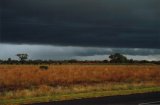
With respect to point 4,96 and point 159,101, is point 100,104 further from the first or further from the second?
point 4,96

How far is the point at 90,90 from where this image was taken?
31875 millimetres

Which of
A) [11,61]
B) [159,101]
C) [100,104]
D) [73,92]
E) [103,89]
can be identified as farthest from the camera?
[11,61]

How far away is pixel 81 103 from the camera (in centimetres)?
2273

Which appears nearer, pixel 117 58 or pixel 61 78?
pixel 61 78

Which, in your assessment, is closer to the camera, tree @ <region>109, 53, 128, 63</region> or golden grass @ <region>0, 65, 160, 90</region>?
golden grass @ <region>0, 65, 160, 90</region>

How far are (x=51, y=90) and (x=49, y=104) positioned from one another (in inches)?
326

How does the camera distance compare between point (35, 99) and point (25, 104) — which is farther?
point (35, 99)

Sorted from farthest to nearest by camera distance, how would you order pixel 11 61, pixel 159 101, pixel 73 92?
1. pixel 11 61
2. pixel 73 92
3. pixel 159 101

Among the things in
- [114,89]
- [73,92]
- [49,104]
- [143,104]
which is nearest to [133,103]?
[143,104]

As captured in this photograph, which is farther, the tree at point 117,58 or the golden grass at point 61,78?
the tree at point 117,58

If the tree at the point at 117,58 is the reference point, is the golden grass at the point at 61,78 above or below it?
below

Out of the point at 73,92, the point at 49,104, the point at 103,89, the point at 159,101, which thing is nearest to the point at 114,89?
the point at 103,89

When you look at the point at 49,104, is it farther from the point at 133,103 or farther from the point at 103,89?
the point at 103,89

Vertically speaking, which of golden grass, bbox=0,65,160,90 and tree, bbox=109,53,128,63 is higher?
tree, bbox=109,53,128,63
